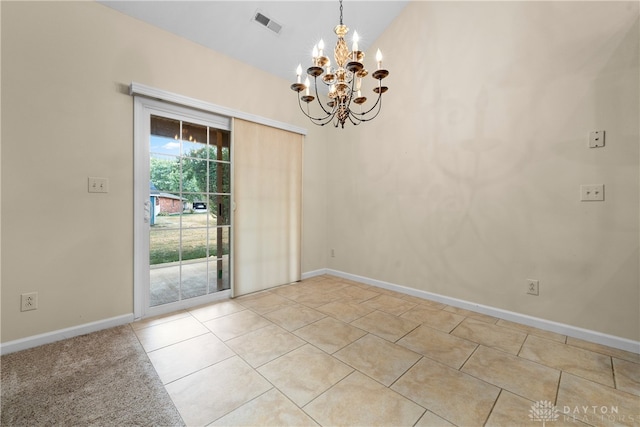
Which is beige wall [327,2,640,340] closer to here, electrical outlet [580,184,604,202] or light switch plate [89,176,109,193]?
electrical outlet [580,184,604,202]

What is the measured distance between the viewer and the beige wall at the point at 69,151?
75.7 inches

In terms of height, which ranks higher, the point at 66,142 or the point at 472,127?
the point at 472,127

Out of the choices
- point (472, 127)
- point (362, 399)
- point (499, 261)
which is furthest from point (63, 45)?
point (499, 261)

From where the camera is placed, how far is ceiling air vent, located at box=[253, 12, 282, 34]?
9.18ft

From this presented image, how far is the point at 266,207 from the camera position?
11.2 feet

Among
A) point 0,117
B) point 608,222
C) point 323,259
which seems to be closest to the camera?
point 0,117

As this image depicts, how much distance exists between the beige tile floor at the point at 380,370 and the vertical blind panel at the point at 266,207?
728mm

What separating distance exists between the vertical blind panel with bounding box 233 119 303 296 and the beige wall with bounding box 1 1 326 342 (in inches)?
38.2

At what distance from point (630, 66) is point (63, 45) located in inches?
175

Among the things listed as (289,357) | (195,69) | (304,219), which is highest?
(195,69)

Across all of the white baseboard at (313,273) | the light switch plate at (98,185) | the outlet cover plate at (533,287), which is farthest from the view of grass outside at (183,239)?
the outlet cover plate at (533,287)

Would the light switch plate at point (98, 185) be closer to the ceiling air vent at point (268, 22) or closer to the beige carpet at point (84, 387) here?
the beige carpet at point (84, 387)

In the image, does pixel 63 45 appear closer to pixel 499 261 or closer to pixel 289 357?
pixel 289 357

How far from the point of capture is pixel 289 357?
1.88 metres
